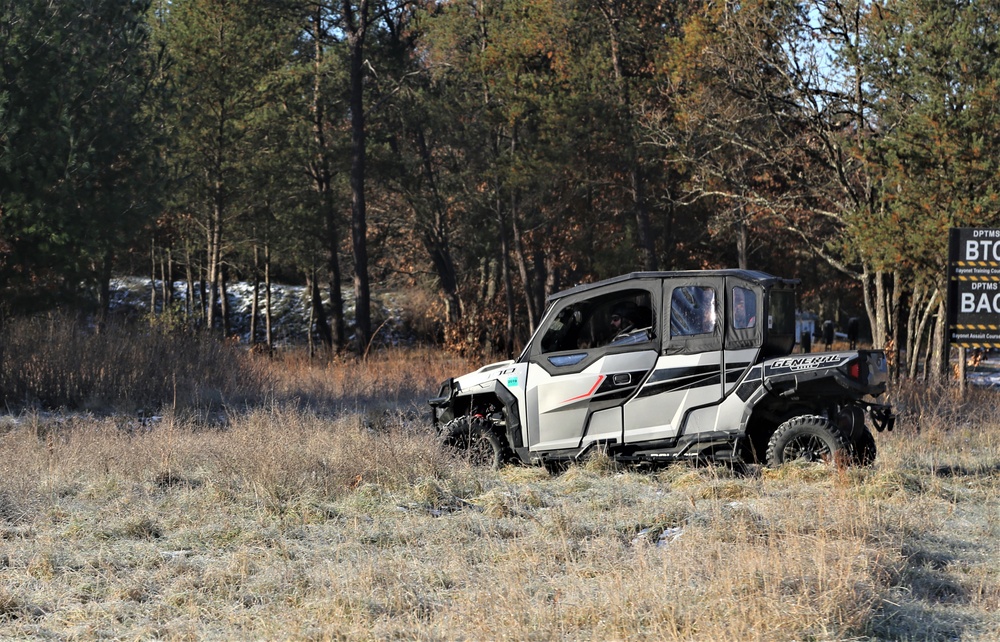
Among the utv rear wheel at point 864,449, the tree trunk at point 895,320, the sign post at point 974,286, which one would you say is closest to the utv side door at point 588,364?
the utv rear wheel at point 864,449

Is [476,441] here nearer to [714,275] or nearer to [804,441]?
[714,275]

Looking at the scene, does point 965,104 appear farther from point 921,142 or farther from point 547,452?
point 547,452

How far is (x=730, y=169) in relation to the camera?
2553 cm

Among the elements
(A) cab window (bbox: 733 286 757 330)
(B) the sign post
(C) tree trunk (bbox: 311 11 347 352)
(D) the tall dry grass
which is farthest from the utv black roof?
(C) tree trunk (bbox: 311 11 347 352)

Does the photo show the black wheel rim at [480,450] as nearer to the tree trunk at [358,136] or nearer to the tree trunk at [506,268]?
the tree trunk at [358,136]

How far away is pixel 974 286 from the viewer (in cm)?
1518

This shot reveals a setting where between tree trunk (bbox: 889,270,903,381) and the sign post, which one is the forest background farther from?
the sign post

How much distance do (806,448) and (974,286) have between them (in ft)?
23.2

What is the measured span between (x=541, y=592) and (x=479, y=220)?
95.8 feet

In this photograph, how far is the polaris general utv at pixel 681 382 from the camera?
9.40m

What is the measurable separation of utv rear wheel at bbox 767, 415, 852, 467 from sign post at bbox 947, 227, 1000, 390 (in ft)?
21.9

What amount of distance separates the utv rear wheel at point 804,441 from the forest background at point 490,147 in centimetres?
1158

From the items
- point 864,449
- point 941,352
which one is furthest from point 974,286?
point 941,352

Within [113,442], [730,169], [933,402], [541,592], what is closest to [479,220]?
[730,169]
